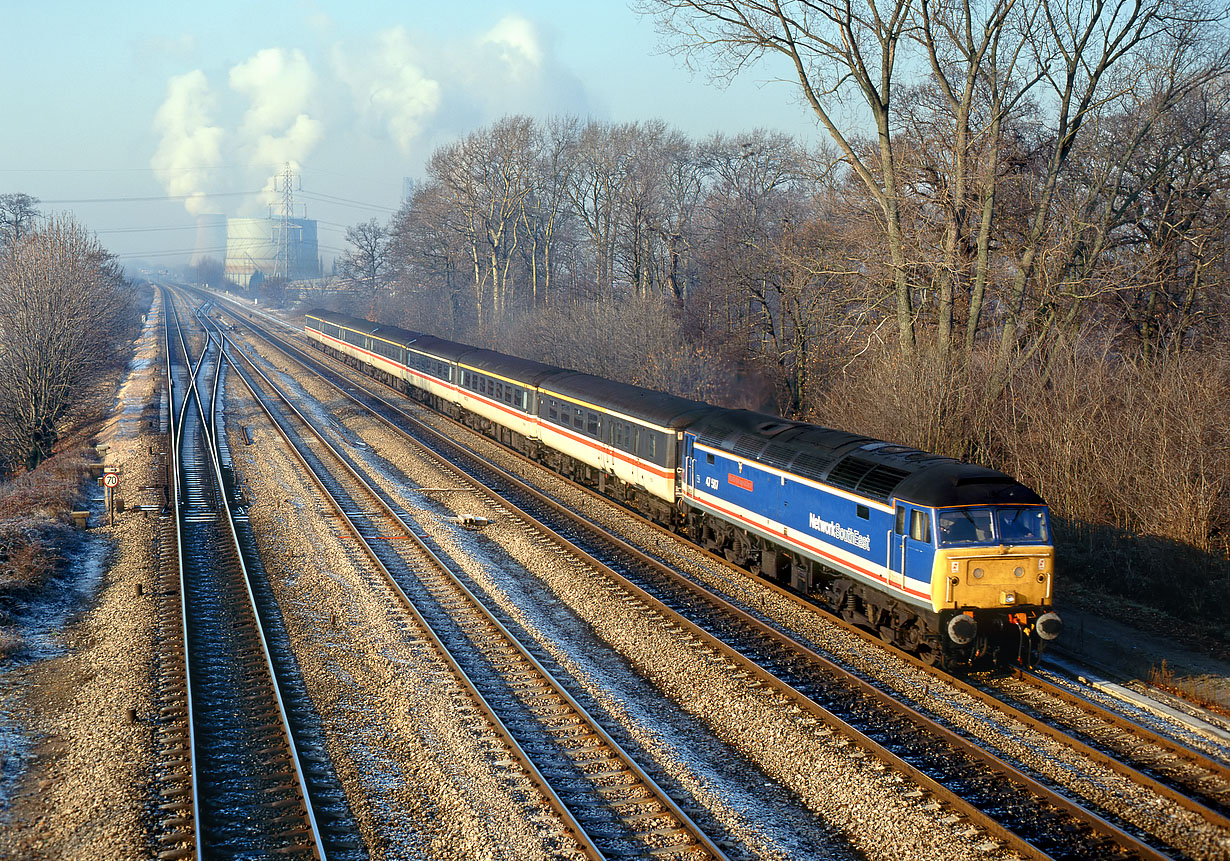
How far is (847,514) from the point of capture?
14820 mm

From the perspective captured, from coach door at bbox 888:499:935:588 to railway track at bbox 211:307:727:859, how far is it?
4.99m

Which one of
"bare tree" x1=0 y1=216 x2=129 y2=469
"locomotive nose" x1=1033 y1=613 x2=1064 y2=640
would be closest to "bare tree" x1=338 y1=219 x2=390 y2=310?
"bare tree" x1=0 y1=216 x2=129 y2=469

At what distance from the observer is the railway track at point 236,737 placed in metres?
9.28

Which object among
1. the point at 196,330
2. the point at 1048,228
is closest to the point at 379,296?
the point at 196,330

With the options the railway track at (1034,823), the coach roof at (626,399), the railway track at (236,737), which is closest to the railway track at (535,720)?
the railway track at (236,737)

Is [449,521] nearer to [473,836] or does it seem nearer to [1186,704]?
[473,836]

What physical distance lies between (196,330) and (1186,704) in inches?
3417

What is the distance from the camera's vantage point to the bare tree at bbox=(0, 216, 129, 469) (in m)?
35.3

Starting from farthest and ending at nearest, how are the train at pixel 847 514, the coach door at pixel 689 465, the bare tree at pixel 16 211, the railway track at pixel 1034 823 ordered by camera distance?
the bare tree at pixel 16 211 < the coach door at pixel 689 465 < the train at pixel 847 514 < the railway track at pixel 1034 823

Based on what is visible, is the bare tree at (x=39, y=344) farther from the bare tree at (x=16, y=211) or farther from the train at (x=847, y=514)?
the bare tree at (x=16, y=211)

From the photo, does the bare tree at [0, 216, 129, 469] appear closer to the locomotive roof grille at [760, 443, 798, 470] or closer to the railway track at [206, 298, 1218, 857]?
the locomotive roof grille at [760, 443, 798, 470]

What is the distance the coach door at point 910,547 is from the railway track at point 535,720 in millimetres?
4990

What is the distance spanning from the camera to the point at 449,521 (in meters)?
22.8

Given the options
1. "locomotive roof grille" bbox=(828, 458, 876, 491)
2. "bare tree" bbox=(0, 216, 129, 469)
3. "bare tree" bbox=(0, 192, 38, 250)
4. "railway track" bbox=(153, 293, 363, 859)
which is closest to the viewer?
"railway track" bbox=(153, 293, 363, 859)
